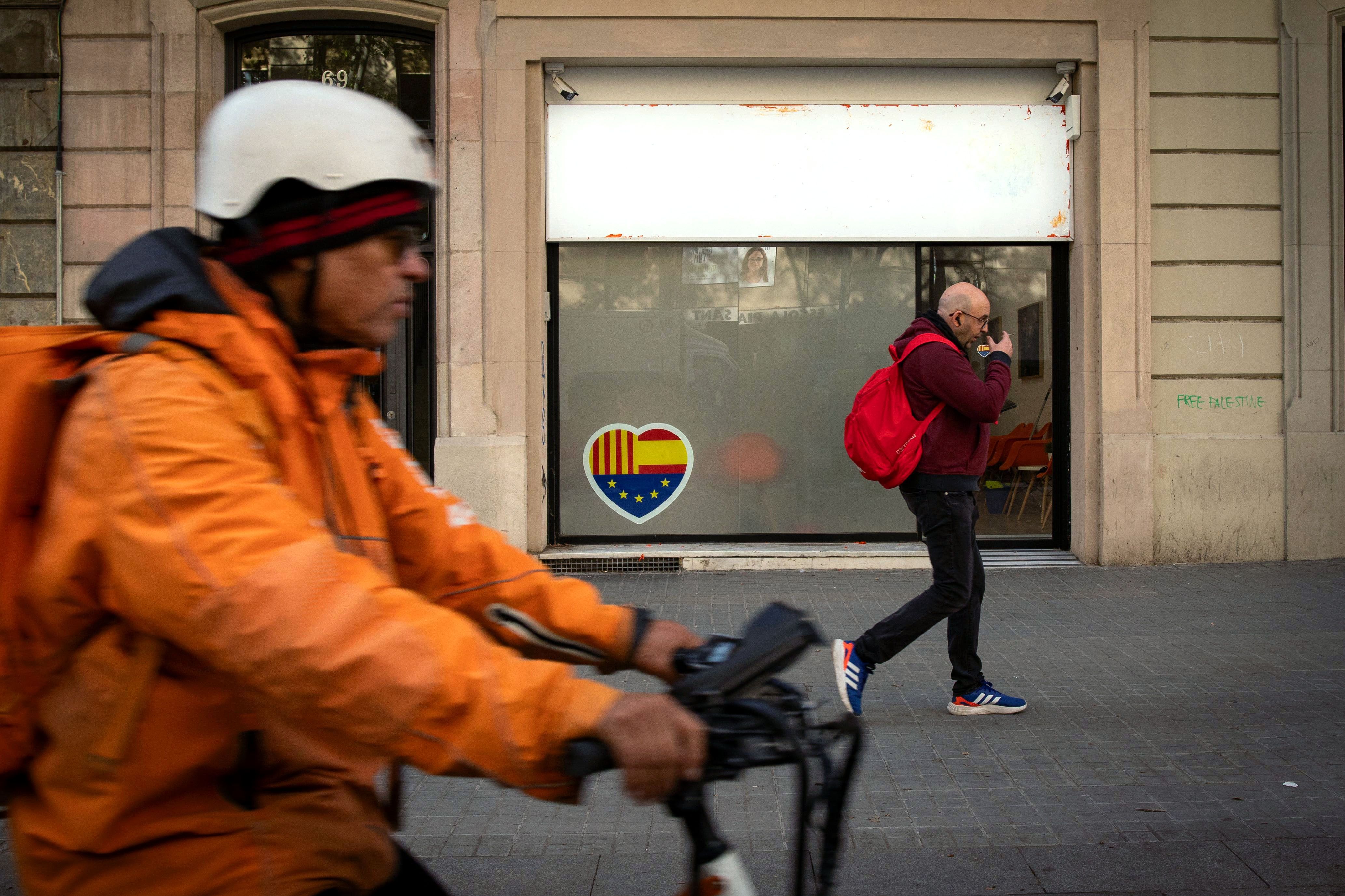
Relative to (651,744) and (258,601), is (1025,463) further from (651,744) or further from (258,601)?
(258,601)

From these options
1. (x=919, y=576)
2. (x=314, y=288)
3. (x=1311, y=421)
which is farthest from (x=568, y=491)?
(x=314, y=288)

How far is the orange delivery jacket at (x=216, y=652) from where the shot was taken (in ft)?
4.00

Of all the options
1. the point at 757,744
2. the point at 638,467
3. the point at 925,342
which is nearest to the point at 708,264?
the point at 638,467

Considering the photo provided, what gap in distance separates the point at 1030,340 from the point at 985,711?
19.0ft

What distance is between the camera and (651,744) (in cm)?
130

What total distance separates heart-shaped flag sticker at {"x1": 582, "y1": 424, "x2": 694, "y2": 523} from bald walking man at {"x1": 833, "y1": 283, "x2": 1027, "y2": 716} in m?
4.79

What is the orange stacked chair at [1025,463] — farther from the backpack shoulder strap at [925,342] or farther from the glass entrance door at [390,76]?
the glass entrance door at [390,76]

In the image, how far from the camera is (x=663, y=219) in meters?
9.72

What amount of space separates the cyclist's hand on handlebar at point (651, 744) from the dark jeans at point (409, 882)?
529 millimetres

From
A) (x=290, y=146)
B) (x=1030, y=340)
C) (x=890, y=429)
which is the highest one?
(x=1030, y=340)

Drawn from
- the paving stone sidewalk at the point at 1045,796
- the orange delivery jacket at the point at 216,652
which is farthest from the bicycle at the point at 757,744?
the paving stone sidewalk at the point at 1045,796

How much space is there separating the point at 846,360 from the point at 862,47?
111 inches

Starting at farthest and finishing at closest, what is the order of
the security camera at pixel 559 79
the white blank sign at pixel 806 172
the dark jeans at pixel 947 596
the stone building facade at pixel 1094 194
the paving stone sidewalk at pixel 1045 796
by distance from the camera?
1. the white blank sign at pixel 806 172
2. the security camera at pixel 559 79
3. the stone building facade at pixel 1094 194
4. the dark jeans at pixel 947 596
5. the paving stone sidewalk at pixel 1045 796

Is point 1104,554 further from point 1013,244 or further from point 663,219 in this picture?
point 663,219
